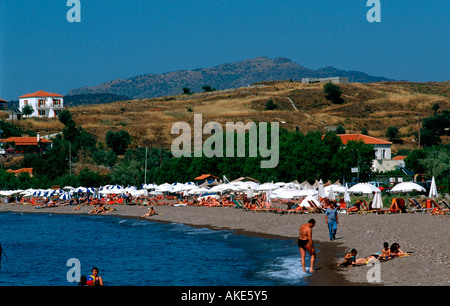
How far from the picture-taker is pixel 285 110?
134 m

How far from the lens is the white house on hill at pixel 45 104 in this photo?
140 m

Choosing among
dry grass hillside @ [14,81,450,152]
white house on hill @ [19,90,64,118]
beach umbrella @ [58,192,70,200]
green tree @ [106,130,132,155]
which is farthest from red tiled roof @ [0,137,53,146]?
beach umbrella @ [58,192,70,200]

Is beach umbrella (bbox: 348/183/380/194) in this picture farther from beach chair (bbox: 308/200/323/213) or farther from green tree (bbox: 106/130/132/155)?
green tree (bbox: 106/130/132/155)

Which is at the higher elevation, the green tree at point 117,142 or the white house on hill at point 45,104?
the white house on hill at point 45,104

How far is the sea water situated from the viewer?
22.2m

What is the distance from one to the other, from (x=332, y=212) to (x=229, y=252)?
5595 millimetres

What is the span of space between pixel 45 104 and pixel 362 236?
4842 inches

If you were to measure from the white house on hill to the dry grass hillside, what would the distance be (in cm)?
397

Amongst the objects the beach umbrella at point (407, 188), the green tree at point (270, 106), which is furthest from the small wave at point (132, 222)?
the green tree at point (270, 106)

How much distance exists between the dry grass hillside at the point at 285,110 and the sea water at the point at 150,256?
223ft

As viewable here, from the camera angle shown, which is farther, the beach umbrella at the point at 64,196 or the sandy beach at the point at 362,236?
the beach umbrella at the point at 64,196

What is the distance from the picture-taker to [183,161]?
73.4 m

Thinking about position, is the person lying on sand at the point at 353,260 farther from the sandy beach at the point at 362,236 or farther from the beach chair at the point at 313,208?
the beach chair at the point at 313,208
